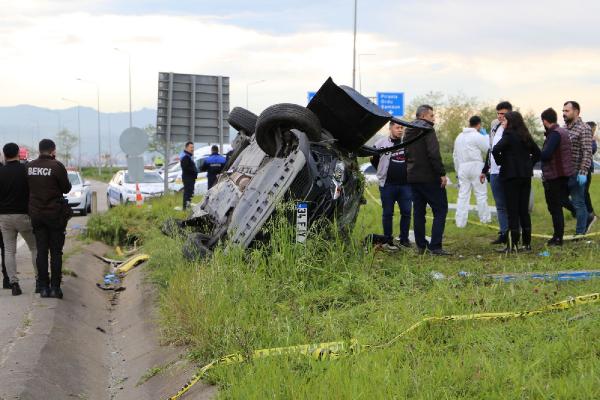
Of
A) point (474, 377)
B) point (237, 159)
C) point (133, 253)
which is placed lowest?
point (133, 253)

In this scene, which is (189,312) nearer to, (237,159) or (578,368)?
(578,368)

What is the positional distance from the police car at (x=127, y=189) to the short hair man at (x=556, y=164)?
49.1 feet

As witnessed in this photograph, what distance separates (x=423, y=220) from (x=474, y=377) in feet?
18.9

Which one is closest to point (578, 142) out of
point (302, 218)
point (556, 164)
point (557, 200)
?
point (556, 164)

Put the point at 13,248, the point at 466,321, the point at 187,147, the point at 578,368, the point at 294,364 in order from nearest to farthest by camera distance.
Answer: the point at 578,368, the point at 294,364, the point at 466,321, the point at 13,248, the point at 187,147

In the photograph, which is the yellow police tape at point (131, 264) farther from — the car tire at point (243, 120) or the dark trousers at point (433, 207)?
the dark trousers at point (433, 207)

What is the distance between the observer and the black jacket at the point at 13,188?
955 cm

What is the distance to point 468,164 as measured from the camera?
42.2 feet

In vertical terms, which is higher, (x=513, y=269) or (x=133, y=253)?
(x=513, y=269)

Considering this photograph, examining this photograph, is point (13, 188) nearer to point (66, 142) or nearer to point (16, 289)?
point (16, 289)

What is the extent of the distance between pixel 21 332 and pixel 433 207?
509cm

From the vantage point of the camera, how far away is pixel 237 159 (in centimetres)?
1119

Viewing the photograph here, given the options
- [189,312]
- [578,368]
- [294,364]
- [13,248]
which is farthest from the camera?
[13,248]

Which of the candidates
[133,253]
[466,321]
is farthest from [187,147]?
[466,321]
